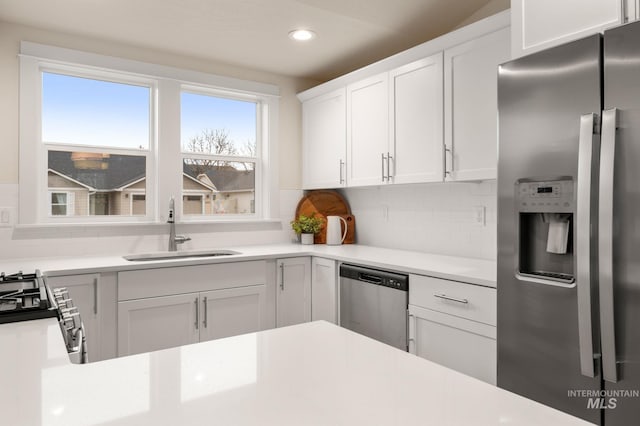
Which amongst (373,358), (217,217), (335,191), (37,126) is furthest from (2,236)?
(373,358)

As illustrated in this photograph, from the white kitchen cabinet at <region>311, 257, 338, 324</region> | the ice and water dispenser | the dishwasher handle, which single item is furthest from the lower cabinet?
the ice and water dispenser

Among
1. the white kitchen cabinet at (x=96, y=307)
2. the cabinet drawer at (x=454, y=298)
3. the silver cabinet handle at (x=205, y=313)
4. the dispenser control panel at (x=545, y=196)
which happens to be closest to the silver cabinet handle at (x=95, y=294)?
the white kitchen cabinet at (x=96, y=307)

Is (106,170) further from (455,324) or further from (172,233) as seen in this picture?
(455,324)

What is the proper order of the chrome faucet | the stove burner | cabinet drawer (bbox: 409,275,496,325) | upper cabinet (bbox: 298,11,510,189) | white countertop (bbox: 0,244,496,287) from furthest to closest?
the chrome faucet, upper cabinet (bbox: 298,11,510,189), white countertop (bbox: 0,244,496,287), cabinet drawer (bbox: 409,275,496,325), the stove burner

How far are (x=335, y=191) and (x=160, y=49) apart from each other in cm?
184

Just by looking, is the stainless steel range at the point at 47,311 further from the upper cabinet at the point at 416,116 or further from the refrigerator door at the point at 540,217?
the upper cabinet at the point at 416,116

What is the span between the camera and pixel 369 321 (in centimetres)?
274

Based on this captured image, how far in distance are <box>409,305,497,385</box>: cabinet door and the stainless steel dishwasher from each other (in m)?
0.10

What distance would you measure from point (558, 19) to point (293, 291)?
2.29 metres

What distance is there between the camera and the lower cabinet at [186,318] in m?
2.60

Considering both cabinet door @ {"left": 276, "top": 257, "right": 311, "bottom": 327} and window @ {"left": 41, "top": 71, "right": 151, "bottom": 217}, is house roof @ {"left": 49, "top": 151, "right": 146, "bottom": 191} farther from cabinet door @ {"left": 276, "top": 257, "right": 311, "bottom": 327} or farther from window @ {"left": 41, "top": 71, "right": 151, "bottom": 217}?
cabinet door @ {"left": 276, "top": 257, "right": 311, "bottom": 327}

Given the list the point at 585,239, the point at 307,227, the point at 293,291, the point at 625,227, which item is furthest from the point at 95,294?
the point at 625,227

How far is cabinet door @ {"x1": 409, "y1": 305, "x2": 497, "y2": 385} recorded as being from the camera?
2.05 m

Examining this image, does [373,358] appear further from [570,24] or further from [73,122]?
[73,122]
